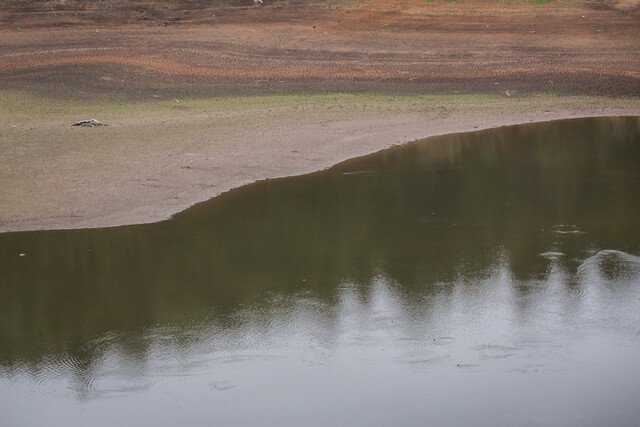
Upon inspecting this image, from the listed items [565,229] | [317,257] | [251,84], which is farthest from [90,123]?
[565,229]

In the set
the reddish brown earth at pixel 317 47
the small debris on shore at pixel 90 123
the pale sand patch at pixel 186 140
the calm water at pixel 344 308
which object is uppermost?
the reddish brown earth at pixel 317 47

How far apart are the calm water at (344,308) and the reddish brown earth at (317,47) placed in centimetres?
659

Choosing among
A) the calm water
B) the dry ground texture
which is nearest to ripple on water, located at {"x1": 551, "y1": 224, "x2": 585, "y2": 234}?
the calm water

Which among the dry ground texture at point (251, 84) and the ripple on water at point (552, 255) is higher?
the dry ground texture at point (251, 84)

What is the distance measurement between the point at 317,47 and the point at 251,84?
249 centimetres

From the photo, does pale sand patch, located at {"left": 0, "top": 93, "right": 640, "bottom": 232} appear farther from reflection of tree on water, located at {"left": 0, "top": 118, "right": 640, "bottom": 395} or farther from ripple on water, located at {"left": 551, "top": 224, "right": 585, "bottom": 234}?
ripple on water, located at {"left": 551, "top": 224, "right": 585, "bottom": 234}

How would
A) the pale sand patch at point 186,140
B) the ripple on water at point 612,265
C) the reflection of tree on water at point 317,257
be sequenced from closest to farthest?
the reflection of tree on water at point 317,257
the ripple on water at point 612,265
the pale sand patch at point 186,140

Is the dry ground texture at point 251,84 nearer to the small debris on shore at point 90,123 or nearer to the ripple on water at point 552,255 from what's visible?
the small debris on shore at point 90,123

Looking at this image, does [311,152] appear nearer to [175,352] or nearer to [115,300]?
[115,300]

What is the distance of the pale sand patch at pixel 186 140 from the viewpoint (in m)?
14.3

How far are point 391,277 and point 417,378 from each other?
8.37 ft

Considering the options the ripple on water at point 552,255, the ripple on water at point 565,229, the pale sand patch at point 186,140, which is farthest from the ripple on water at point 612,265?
the pale sand patch at point 186,140

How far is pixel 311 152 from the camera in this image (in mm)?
17078

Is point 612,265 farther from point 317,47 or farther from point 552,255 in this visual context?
point 317,47
